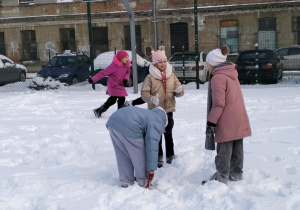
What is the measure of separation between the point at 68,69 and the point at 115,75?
772 cm

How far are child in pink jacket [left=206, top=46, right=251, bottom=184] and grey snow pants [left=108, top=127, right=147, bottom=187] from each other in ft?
2.64

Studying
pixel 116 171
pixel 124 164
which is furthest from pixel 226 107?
pixel 116 171

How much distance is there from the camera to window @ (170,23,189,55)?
2312cm

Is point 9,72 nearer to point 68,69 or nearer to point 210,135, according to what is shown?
point 68,69

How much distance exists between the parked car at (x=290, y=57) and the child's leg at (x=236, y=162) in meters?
14.3

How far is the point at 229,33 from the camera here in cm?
2256

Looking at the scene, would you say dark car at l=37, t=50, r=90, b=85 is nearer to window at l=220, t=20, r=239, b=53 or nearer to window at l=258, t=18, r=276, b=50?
window at l=220, t=20, r=239, b=53

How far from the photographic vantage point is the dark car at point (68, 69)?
1467 cm

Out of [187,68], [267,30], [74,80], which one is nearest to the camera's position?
[187,68]

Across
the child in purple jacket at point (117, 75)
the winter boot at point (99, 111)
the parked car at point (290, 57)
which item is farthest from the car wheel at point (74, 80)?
the parked car at point (290, 57)

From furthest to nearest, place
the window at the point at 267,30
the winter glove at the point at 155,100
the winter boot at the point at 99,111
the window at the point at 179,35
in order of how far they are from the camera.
→ the window at the point at 179,35 → the window at the point at 267,30 → the winter boot at the point at 99,111 → the winter glove at the point at 155,100

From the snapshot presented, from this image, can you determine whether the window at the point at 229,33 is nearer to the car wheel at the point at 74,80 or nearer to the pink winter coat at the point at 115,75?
the car wheel at the point at 74,80

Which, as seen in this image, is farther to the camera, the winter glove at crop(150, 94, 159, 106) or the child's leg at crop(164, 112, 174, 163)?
the child's leg at crop(164, 112, 174, 163)

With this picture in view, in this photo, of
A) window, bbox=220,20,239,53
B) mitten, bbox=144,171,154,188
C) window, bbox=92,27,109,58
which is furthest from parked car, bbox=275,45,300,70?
mitten, bbox=144,171,154,188
